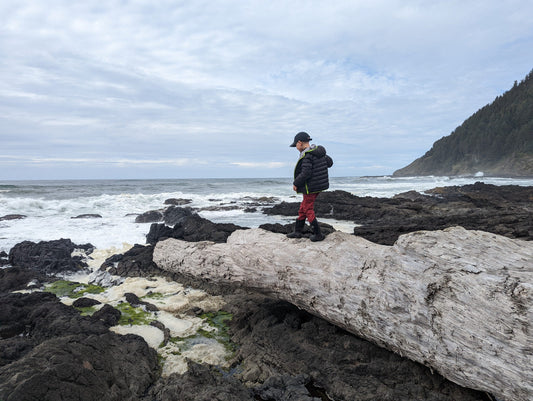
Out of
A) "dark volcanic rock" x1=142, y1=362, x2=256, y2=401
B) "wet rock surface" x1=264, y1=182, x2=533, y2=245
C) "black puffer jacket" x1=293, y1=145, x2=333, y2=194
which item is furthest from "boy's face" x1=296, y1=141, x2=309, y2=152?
"wet rock surface" x1=264, y1=182, x2=533, y2=245

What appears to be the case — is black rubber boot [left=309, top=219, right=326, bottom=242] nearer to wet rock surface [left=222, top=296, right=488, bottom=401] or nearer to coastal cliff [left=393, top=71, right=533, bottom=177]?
wet rock surface [left=222, top=296, right=488, bottom=401]

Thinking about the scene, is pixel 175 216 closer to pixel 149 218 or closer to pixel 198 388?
pixel 149 218

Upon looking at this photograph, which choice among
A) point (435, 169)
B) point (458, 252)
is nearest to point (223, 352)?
point (458, 252)

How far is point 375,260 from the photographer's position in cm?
361

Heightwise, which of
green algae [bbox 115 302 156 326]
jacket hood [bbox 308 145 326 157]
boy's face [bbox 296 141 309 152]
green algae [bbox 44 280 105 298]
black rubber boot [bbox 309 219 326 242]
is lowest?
green algae [bbox 44 280 105 298]

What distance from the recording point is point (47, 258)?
8117mm

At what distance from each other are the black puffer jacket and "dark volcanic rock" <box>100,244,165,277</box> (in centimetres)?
419

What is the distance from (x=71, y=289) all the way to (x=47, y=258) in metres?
2.29

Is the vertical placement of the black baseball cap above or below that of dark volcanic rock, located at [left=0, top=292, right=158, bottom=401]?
above

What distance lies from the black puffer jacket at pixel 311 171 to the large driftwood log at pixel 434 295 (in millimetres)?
806

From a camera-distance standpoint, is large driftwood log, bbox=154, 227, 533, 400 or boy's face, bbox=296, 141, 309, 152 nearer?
large driftwood log, bbox=154, 227, 533, 400

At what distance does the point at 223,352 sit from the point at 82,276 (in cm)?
511

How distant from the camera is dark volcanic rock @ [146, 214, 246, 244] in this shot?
926cm

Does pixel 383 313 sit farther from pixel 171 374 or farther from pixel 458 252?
pixel 171 374
